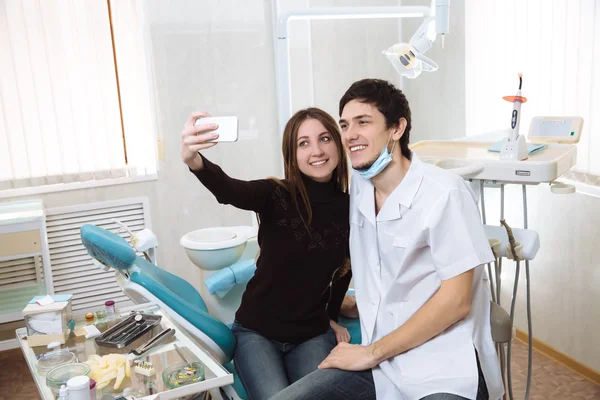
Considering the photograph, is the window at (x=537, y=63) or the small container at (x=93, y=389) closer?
the small container at (x=93, y=389)

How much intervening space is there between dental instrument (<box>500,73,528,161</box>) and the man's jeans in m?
0.77

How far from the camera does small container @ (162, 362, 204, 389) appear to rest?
1405 millimetres

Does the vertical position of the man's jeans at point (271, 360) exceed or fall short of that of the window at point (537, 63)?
it falls short

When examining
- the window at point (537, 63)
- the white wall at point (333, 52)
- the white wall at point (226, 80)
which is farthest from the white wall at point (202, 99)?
the window at point (537, 63)

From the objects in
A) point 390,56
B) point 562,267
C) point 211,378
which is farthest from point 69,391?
point 562,267

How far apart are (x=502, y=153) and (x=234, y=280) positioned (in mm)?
1023

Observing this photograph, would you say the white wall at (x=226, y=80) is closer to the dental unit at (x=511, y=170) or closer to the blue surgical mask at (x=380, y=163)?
the dental unit at (x=511, y=170)

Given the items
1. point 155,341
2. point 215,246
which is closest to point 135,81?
point 215,246

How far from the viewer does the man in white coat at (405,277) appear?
4.54 ft

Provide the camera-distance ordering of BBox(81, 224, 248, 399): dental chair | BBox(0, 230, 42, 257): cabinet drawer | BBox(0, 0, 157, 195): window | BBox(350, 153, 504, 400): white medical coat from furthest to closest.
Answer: BBox(0, 0, 157, 195): window < BBox(0, 230, 42, 257): cabinet drawer < BBox(81, 224, 248, 399): dental chair < BBox(350, 153, 504, 400): white medical coat

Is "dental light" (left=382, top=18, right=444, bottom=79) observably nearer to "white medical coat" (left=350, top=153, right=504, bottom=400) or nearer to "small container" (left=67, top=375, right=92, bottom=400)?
"white medical coat" (left=350, top=153, right=504, bottom=400)

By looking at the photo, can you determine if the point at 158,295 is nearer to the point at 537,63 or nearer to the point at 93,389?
the point at 93,389

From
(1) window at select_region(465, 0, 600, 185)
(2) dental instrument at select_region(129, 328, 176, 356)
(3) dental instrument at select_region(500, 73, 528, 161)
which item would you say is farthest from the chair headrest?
(1) window at select_region(465, 0, 600, 185)

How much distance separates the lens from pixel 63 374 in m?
1.42
